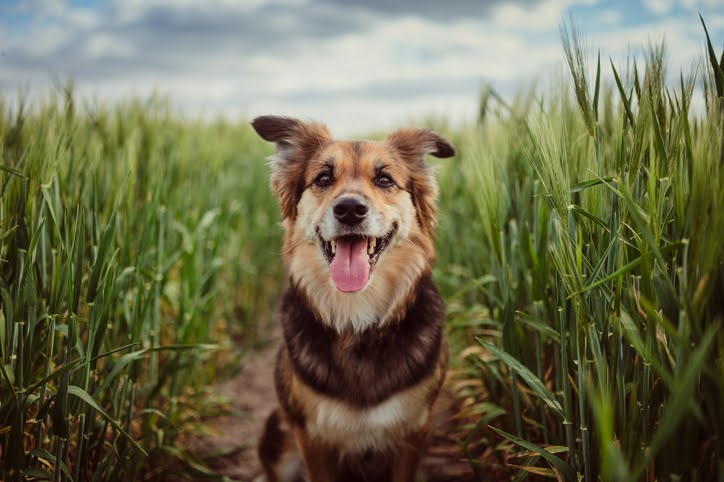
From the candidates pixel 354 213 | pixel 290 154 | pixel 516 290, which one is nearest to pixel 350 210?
pixel 354 213

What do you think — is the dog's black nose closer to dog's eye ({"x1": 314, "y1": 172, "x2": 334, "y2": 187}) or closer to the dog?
the dog

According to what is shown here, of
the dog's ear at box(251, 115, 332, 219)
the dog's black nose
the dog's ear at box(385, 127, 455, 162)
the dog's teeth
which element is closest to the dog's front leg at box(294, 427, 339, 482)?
the dog's teeth

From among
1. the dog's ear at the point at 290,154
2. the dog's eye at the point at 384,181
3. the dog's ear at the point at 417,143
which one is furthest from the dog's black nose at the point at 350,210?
the dog's ear at the point at 417,143

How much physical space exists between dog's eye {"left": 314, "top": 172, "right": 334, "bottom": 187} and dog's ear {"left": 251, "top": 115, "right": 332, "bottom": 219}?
0.11 m

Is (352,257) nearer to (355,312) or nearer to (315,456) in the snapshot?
(355,312)

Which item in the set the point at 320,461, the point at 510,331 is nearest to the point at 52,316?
the point at 320,461

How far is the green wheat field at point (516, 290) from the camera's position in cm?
124

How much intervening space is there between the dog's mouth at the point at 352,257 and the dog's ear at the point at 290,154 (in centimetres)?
41

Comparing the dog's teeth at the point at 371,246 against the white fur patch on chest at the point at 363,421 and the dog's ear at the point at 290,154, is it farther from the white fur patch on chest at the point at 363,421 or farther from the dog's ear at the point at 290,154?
the white fur patch on chest at the point at 363,421

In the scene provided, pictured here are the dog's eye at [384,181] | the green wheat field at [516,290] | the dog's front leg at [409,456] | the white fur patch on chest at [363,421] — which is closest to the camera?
the green wheat field at [516,290]

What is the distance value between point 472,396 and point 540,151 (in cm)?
180

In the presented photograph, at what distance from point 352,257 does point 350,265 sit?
4cm

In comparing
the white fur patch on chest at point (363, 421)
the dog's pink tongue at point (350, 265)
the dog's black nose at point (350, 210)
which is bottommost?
the white fur patch on chest at point (363, 421)

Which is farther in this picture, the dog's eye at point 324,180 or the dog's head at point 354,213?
the dog's eye at point 324,180
